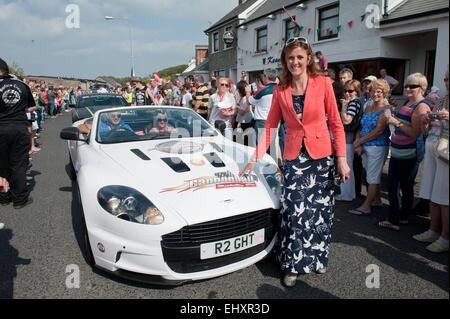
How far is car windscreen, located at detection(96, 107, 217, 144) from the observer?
3893 mm

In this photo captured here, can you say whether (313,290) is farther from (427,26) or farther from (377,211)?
(427,26)

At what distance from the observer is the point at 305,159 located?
266cm

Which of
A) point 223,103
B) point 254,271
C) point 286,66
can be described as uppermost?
point 286,66

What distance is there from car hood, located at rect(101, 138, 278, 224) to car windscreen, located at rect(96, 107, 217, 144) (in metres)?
0.24

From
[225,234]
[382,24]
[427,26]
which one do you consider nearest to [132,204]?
[225,234]

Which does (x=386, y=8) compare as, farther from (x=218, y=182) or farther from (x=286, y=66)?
(x=218, y=182)

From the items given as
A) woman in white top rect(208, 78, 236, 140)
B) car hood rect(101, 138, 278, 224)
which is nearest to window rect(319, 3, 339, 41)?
woman in white top rect(208, 78, 236, 140)

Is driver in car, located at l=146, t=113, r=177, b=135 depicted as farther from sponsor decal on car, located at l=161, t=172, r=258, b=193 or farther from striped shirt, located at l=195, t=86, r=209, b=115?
striped shirt, located at l=195, t=86, r=209, b=115

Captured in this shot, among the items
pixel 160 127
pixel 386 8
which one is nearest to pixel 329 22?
pixel 386 8

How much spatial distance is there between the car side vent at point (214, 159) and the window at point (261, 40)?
16923 millimetres

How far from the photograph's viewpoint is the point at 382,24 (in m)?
11.1

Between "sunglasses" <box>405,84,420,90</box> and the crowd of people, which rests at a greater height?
"sunglasses" <box>405,84,420,90</box>

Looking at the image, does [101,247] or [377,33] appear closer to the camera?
[101,247]

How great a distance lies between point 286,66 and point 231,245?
1492mm
